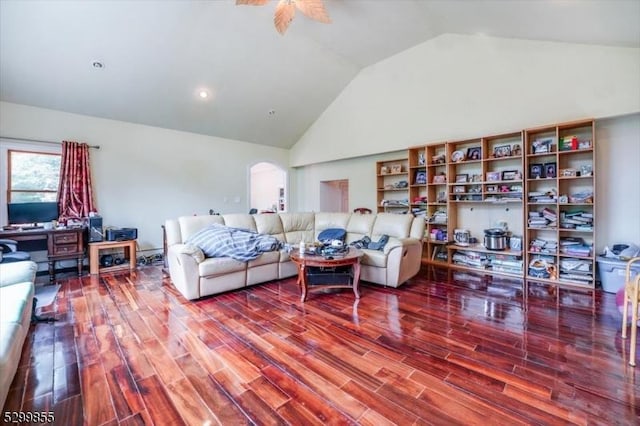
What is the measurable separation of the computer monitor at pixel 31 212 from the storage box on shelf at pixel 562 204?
7.42 meters

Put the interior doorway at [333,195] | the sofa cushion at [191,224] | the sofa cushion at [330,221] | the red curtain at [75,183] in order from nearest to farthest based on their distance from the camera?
1. the sofa cushion at [191,224]
2. the red curtain at [75,183]
3. the sofa cushion at [330,221]
4. the interior doorway at [333,195]

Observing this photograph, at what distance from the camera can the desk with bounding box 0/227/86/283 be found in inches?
159

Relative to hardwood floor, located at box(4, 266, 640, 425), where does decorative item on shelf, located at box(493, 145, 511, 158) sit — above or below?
above

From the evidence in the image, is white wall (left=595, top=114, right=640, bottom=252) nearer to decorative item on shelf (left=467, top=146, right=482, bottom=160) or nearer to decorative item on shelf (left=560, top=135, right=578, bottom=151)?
decorative item on shelf (left=560, top=135, right=578, bottom=151)

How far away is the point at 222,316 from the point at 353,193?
4.64 meters

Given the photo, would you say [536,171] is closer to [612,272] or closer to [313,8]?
[612,272]

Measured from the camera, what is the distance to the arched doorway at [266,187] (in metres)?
10.4

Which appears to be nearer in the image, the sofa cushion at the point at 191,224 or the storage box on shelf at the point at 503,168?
the sofa cushion at the point at 191,224

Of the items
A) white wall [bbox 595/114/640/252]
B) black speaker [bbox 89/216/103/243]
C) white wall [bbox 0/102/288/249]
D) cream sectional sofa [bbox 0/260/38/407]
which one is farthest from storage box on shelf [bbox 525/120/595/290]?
black speaker [bbox 89/216/103/243]

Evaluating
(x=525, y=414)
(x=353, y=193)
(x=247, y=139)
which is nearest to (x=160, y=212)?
(x=247, y=139)

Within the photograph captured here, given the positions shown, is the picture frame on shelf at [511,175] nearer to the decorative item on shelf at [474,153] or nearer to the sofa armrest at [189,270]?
the decorative item on shelf at [474,153]

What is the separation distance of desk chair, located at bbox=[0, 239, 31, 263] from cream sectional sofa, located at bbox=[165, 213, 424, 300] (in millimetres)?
1624

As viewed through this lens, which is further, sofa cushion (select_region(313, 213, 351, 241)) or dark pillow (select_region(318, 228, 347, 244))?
sofa cushion (select_region(313, 213, 351, 241))

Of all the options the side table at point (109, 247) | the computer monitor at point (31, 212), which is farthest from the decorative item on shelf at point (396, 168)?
the computer monitor at point (31, 212)
